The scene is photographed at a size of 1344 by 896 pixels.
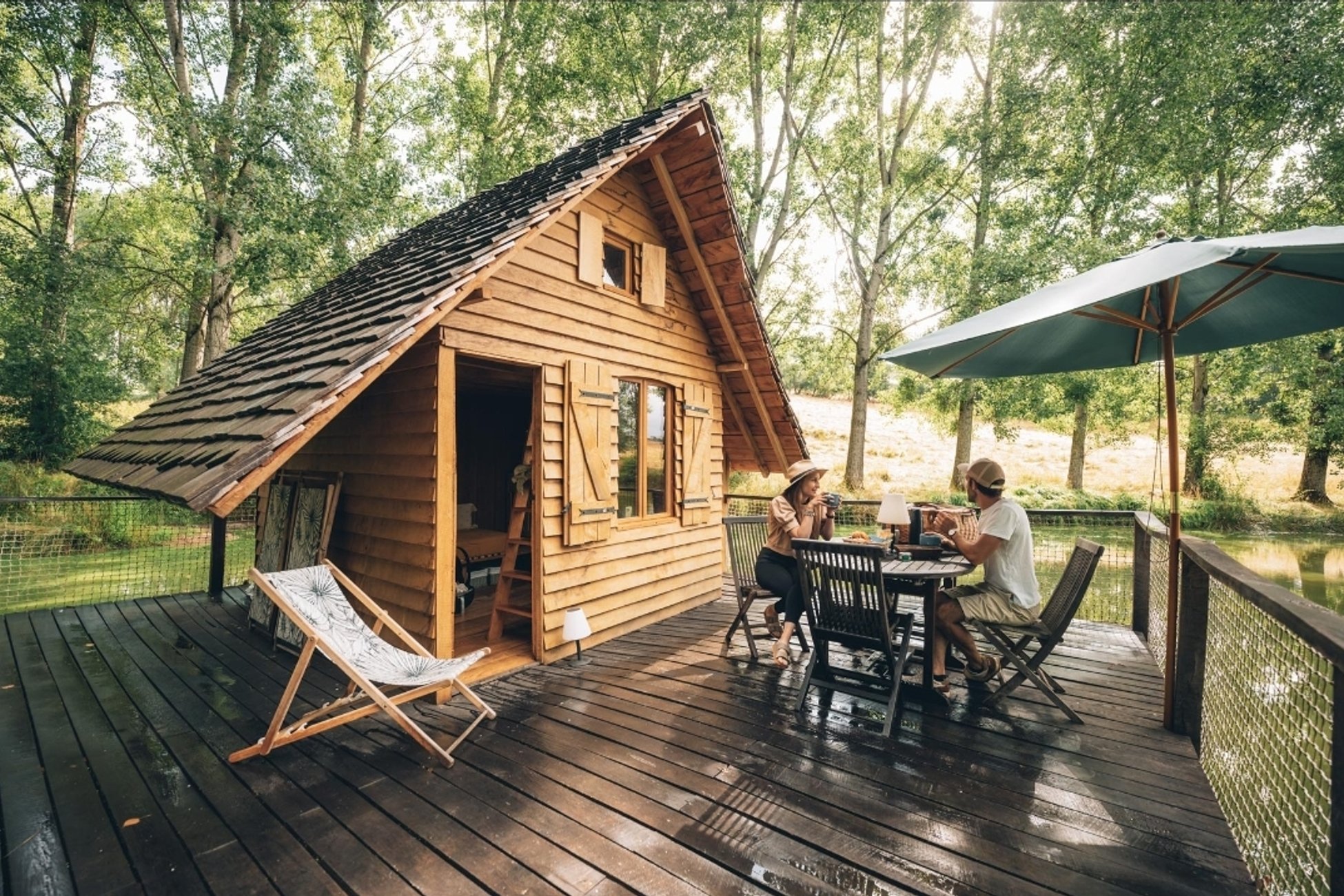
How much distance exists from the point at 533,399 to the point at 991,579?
3768 mm

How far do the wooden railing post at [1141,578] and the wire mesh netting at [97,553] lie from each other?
10514 millimetres

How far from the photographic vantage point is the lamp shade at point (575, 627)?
459 centimetres

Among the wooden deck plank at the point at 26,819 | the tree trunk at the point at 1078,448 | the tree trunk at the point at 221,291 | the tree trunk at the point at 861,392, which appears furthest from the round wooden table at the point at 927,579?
the tree trunk at the point at 1078,448

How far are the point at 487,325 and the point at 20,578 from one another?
829cm

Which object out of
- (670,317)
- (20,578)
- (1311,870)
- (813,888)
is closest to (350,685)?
(813,888)

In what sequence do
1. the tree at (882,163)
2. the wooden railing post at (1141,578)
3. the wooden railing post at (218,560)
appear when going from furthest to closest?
1. the tree at (882,163)
2. the wooden railing post at (218,560)
3. the wooden railing post at (1141,578)

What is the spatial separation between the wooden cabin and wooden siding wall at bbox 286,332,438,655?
0.02m

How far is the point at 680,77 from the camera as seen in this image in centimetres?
1330

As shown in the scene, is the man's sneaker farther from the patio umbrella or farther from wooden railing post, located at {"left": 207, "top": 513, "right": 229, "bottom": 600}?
wooden railing post, located at {"left": 207, "top": 513, "right": 229, "bottom": 600}

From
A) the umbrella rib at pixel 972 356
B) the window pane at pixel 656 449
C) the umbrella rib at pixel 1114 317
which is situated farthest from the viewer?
the window pane at pixel 656 449

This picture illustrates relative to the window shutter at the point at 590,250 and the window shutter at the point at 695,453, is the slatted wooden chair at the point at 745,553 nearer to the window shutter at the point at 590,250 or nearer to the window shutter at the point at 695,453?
the window shutter at the point at 695,453

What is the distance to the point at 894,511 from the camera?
13.2 ft

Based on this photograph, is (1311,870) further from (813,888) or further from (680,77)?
(680,77)

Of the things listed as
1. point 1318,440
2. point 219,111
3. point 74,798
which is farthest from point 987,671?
point 1318,440
